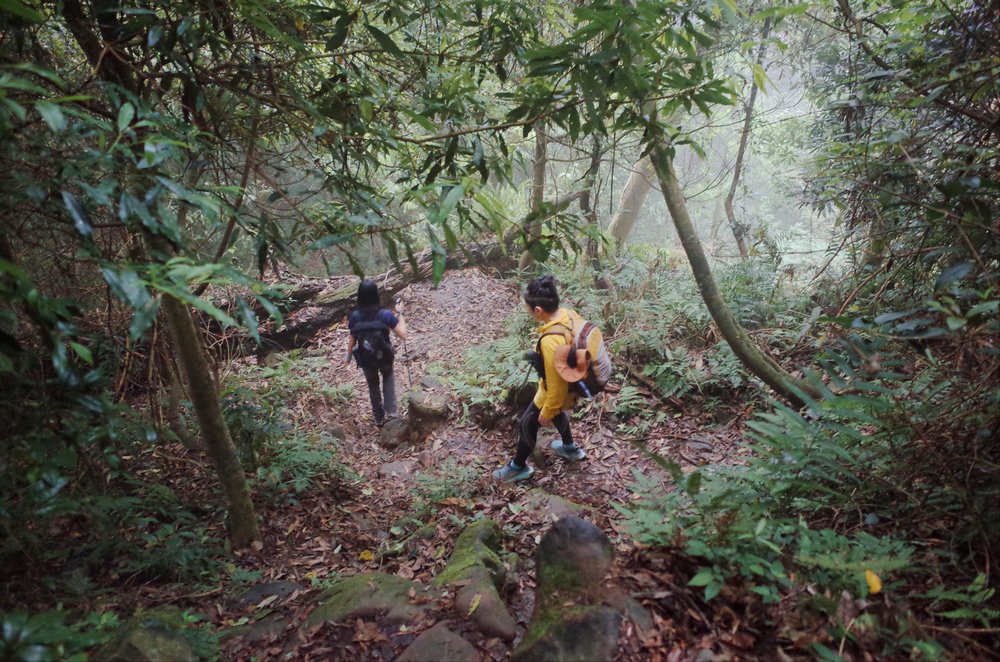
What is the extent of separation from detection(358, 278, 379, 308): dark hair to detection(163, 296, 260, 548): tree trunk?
315 centimetres

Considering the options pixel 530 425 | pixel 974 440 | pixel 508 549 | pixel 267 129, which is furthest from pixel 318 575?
pixel 974 440

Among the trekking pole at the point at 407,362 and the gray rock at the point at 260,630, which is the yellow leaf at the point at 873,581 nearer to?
the gray rock at the point at 260,630

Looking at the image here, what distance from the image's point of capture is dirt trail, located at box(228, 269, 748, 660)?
118 inches

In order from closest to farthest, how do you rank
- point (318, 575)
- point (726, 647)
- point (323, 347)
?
point (726, 647)
point (318, 575)
point (323, 347)

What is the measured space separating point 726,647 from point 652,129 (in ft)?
9.32

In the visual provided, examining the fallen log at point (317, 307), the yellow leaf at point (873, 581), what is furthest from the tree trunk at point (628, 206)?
the yellow leaf at point (873, 581)

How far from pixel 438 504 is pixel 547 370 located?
1.88 m

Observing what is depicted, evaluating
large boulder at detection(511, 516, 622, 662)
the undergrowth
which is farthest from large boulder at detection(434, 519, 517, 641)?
the undergrowth

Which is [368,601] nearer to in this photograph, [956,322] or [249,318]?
[249,318]

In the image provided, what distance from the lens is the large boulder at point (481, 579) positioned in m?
2.93

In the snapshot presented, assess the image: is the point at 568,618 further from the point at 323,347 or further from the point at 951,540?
the point at 323,347

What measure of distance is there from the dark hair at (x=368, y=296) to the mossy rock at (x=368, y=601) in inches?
160

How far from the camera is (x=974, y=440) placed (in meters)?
2.56

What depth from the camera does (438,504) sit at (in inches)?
210
